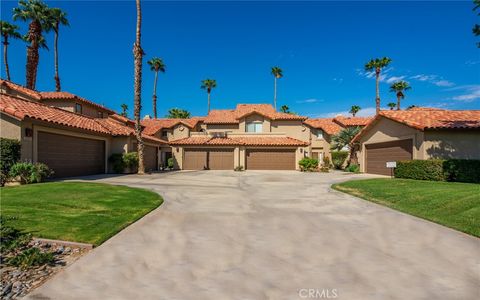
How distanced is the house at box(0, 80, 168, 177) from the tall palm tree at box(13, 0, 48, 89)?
8.37 m

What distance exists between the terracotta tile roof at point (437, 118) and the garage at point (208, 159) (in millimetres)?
15061

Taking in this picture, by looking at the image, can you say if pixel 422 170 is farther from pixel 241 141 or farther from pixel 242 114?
pixel 242 114

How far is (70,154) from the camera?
1688 centimetres

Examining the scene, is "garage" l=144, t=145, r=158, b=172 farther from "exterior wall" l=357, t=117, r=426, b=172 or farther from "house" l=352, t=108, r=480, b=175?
"house" l=352, t=108, r=480, b=175

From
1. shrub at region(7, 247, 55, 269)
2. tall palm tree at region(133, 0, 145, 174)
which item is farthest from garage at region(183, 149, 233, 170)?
shrub at region(7, 247, 55, 269)

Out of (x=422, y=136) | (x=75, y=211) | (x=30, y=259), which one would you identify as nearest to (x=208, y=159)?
(x=422, y=136)

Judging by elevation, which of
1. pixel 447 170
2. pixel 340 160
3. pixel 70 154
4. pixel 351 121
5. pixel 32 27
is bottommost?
pixel 447 170

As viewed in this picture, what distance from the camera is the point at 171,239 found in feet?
17.1

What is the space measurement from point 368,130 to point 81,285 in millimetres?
24937

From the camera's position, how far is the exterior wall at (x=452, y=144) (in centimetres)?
1656

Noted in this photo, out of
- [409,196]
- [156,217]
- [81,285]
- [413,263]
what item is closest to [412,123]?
[409,196]

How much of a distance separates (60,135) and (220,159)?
15921mm

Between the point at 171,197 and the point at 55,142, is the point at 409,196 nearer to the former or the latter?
the point at 171,197

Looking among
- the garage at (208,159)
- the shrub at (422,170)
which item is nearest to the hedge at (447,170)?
the shrub at (422,170)
